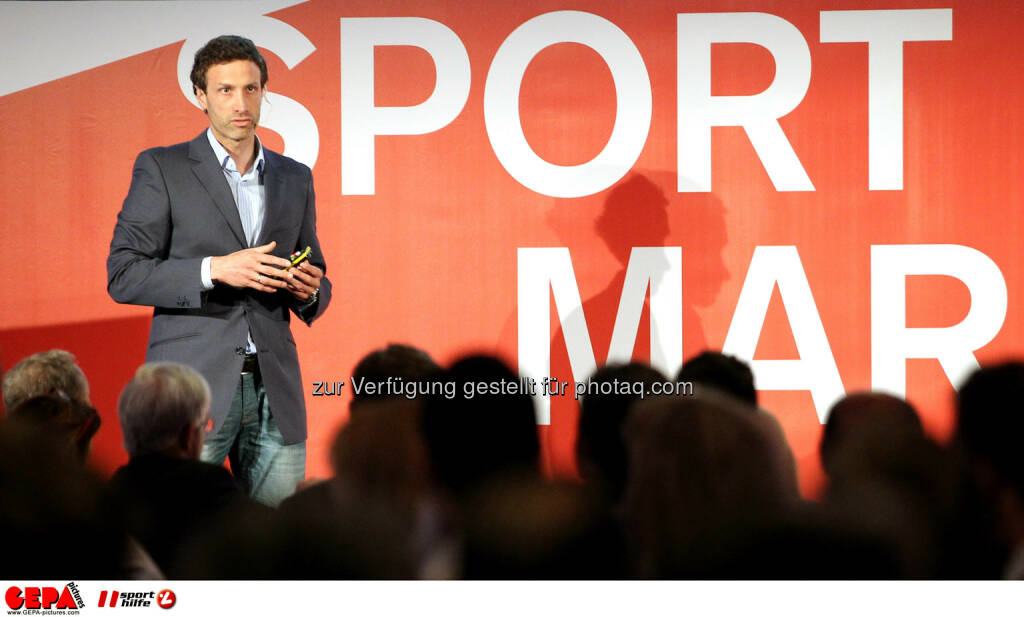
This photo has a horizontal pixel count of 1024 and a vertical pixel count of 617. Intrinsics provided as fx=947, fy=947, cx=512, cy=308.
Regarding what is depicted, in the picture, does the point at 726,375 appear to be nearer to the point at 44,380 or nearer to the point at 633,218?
the point at 633,218

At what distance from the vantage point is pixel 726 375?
109 inches

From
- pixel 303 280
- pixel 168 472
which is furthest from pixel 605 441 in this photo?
pixel 303 280

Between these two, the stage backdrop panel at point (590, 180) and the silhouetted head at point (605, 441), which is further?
the stage backdrop panel at point (590, 180)

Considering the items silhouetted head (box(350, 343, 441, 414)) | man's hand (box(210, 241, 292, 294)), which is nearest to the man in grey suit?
man's hand (box(210, 241, 292, 294))

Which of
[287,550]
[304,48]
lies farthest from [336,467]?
[304,48]

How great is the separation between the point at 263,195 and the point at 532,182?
3.07ft

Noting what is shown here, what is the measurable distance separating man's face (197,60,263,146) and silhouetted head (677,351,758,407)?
170cm

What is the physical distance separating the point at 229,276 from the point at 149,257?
0.97 feet

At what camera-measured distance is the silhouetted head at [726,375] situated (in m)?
2.69

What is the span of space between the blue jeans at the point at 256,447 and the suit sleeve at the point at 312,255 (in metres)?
0.28

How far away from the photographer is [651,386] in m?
3.12

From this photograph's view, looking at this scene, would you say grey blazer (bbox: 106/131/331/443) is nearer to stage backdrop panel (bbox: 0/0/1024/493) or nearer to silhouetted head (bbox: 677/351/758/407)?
stage backdrop panel (bbox: 0/0/1024/493)
